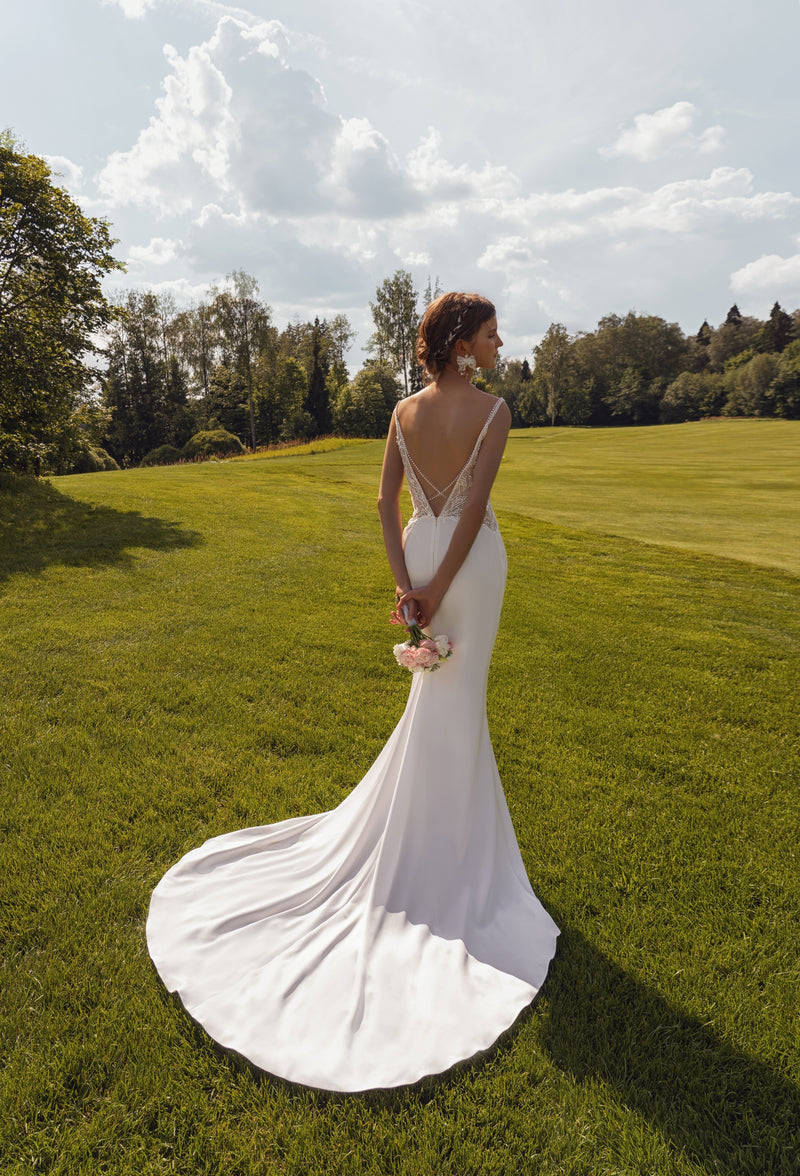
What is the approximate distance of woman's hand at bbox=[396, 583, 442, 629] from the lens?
3301 millimetres

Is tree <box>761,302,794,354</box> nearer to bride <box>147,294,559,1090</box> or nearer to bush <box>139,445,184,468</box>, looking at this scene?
bush <box>139,445,184,468</box>

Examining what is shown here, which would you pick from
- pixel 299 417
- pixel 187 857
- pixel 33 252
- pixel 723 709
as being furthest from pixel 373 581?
pixel 299 417

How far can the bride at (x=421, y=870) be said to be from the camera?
2852 mm

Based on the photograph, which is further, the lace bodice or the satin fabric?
the lace bodice

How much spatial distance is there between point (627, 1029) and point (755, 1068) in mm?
514

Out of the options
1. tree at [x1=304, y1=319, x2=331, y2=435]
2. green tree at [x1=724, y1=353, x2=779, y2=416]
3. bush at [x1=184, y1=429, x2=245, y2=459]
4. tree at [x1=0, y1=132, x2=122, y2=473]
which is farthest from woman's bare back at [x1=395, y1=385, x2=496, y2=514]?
green tree at [x1=724, y1=353, x2=779, y2=416]

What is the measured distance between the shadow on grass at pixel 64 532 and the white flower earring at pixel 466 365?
872 cm

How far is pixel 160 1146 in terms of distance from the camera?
2.26 meters

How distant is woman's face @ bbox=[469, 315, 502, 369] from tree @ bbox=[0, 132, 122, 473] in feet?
44.9

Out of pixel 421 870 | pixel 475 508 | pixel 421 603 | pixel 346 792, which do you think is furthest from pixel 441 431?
pixel 346 792

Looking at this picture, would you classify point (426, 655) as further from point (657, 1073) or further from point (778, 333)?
point (778, 333)

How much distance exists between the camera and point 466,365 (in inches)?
128

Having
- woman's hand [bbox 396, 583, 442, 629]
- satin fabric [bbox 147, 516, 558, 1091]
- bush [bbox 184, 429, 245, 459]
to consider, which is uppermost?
bush [bbox 184, 429, 245, 459]

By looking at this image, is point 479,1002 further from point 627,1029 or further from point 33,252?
point 33,252
